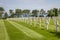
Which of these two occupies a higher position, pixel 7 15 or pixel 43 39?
pixel 43 39

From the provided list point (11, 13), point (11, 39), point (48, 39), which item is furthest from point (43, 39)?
point (11, 13)

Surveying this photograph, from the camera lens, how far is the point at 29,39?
12.4 metres

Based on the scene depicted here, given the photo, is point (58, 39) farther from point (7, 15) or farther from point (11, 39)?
point (7, 15)

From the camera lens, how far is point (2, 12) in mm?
164500

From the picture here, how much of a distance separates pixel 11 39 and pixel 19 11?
133087mm

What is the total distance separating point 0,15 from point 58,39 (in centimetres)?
15494

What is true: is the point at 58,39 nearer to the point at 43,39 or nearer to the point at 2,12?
the point at 43,39

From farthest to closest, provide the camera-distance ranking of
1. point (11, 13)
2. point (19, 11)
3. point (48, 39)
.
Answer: point (11, 13), point (19, 11), point (48, 39)

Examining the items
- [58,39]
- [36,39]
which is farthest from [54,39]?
[36,39]

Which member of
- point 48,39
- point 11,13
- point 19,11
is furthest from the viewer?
point 11,13

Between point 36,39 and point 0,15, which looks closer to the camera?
point 36,39

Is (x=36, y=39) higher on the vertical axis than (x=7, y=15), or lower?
higher

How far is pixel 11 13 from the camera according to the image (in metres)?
156

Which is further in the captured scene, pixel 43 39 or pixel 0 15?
pixel 0 15
